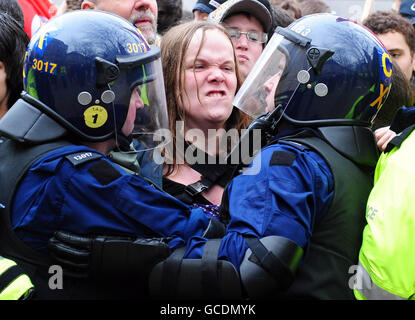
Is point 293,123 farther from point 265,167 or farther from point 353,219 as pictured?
point 353,219

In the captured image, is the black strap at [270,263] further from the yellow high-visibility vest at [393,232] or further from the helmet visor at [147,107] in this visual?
the helmet visor at [147,107]

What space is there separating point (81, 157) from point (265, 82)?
98 cm

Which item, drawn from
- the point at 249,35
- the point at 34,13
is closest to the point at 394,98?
the point at 249,35

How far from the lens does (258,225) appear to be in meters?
2.34

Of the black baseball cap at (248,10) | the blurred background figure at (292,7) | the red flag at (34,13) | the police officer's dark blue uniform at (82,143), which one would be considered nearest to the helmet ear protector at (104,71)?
the police officer's dark blue uniform at (82,143)

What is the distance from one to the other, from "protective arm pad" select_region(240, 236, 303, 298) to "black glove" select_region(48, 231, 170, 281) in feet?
1.14

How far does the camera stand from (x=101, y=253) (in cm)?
241

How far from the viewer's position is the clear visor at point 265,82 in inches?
113

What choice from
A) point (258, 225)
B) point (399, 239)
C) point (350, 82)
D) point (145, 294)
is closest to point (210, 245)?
point (258, 225)

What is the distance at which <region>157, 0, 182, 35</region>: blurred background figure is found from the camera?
5105mm

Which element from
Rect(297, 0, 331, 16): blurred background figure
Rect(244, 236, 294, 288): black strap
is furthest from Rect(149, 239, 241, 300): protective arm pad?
Rect(297, 0, 331, 16): blurred background figure

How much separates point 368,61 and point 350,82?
128 millimetres

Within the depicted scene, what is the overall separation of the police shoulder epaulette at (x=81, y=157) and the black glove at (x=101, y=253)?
290mm

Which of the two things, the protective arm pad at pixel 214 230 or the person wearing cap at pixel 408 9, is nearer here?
the protective arm pad at pixel 214 230
